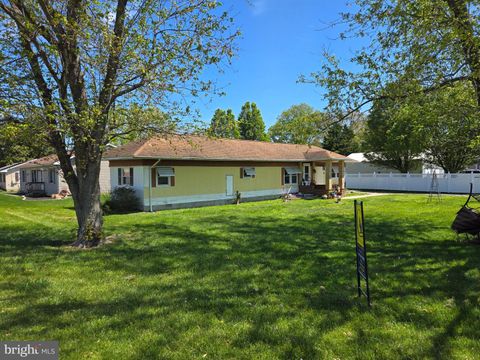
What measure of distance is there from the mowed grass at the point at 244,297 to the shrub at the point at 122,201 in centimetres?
824

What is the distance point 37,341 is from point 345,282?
4.32 meters

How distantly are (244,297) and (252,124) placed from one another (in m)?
51.8

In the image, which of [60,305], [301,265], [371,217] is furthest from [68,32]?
[371,217]

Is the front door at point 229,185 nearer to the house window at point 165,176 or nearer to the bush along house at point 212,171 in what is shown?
the bush along house at point 212,171

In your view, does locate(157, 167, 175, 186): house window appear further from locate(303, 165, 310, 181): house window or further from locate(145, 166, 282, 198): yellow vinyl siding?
locate(303, 165, 310, 181): house window

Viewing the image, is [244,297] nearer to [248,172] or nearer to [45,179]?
[248,172]

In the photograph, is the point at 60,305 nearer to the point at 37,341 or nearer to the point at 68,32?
the point at 37,341

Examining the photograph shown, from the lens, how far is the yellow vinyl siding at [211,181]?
1983 centimetres

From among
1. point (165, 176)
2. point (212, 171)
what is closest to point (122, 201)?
point (165, 176)

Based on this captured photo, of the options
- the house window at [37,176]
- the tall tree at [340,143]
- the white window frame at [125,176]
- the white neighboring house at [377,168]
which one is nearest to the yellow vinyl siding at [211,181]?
the white window frame at [125,176]

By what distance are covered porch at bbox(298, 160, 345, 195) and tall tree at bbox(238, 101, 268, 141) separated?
25.5 m

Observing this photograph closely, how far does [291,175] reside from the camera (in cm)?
2777

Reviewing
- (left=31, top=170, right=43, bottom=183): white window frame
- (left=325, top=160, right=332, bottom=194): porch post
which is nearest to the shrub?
(left=325, top=160, right=332, bottom=194): porch post

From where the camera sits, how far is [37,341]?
3.65m
